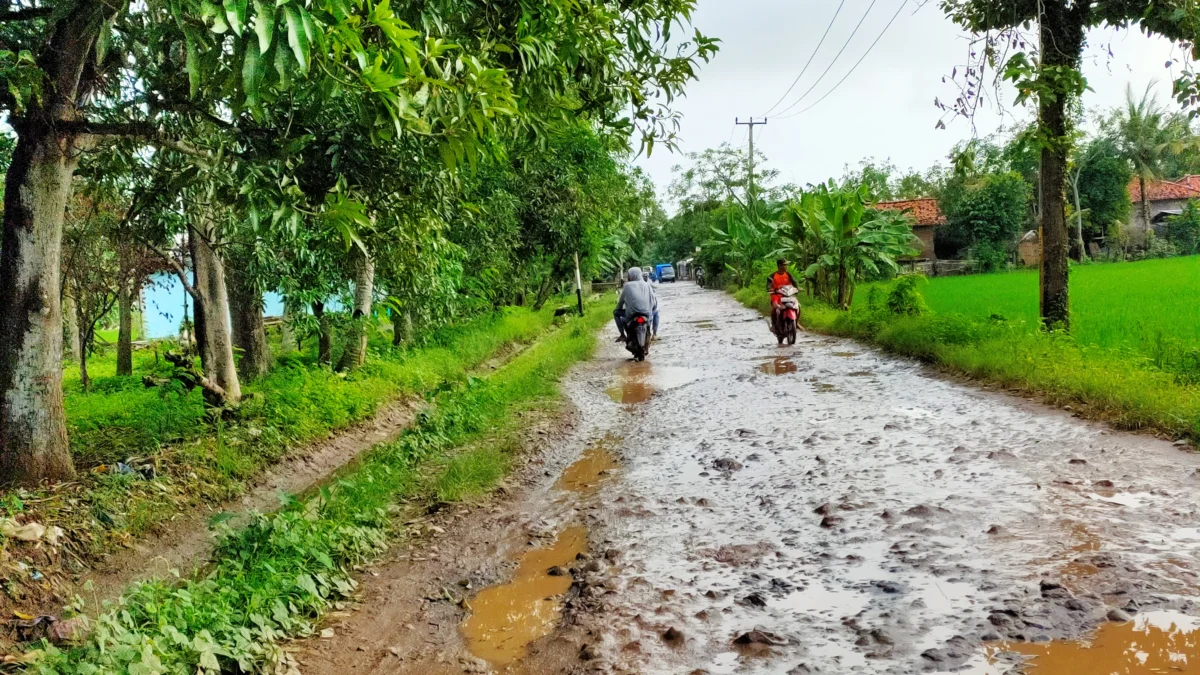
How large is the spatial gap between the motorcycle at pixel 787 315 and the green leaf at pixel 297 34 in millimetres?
13105

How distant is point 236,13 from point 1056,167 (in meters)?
11.2

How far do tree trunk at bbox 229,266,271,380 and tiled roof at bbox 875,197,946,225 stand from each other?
125ft

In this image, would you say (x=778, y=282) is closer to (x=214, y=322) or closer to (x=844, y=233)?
(x=844, y=233)

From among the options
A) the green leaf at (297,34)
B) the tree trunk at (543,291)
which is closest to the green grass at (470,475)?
the green leaf at (297,34)

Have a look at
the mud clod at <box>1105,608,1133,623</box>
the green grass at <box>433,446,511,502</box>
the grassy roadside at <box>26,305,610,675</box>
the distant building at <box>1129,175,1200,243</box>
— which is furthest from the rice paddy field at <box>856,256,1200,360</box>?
the distant building at <box>1129,175,1200,243</box>

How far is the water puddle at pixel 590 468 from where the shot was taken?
6.82 meters

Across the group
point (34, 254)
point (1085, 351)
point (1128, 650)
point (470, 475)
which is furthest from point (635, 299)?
point (1128, 650)

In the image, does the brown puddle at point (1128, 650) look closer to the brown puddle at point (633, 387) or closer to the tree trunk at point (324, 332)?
the brown puddle at point (633, 387)

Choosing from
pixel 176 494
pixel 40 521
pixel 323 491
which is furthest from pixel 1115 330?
pixel 40 521

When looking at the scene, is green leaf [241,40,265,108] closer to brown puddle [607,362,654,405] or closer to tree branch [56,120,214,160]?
tree branch [56,120,214,160]

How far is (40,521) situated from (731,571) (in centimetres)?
479

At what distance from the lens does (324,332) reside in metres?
12.8

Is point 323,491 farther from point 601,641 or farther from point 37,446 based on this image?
point 601,641

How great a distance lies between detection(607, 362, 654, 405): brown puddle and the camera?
1122 centimetres
